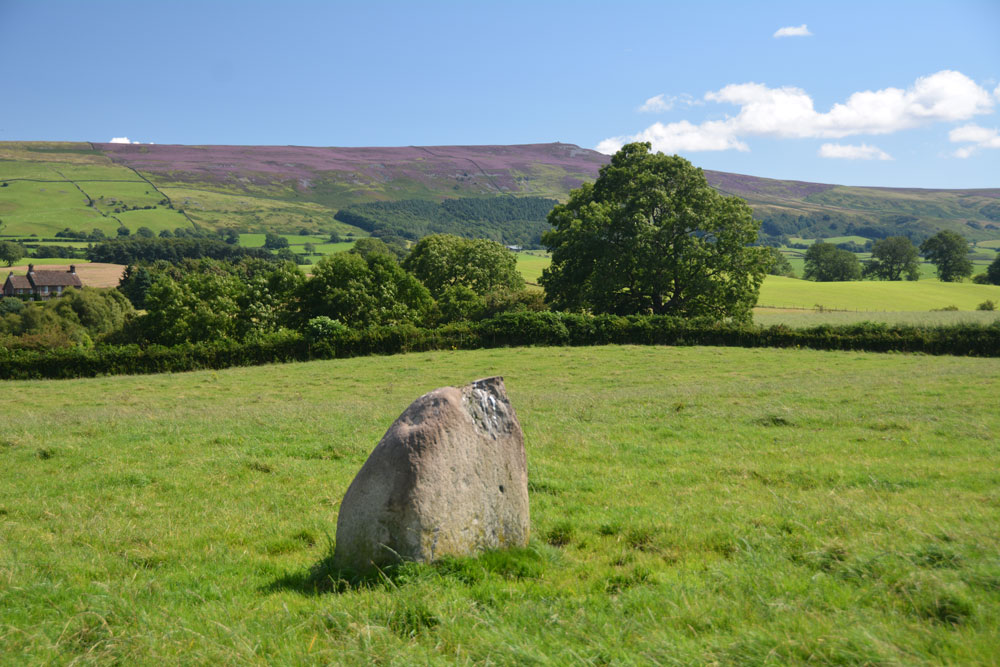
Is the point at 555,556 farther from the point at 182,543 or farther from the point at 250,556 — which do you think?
the point at 182,543

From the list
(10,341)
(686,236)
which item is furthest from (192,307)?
(686,236)

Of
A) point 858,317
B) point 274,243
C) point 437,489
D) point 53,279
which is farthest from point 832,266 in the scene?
point 53,279

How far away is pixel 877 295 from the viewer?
95500mm

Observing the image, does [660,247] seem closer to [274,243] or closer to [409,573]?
[409,573]

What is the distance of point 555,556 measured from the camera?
6.95 meters

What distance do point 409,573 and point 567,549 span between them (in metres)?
2.14

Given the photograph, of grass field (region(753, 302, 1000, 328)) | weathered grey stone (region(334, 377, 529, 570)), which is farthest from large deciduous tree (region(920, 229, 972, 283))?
weathered grey stone (region(334, 377, 529, 570))

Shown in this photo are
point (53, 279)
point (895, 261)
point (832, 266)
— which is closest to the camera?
point (53, 279)

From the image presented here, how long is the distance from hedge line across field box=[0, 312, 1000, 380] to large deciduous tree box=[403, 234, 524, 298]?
25822mm

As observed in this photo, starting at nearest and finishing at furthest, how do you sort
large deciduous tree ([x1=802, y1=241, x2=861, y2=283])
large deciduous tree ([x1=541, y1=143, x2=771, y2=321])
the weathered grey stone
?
the weathered grey stone, large deciduous tree ([x1=541, y1=143, x2=771, y2=321]), large deciduous tree ([x1=802, y1=241, x2=861, y2=283])

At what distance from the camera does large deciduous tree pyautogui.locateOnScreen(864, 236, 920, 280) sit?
137250 millimetres

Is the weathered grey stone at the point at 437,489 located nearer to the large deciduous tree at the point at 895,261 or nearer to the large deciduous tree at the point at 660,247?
the large deciduous tree at the point at 660,247

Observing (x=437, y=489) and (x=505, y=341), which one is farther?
(x=505, y=341)

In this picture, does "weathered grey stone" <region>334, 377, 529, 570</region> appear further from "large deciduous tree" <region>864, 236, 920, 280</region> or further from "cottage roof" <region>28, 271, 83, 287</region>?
"large deciduous tree" <region>864, 236, 920, 280</region>
